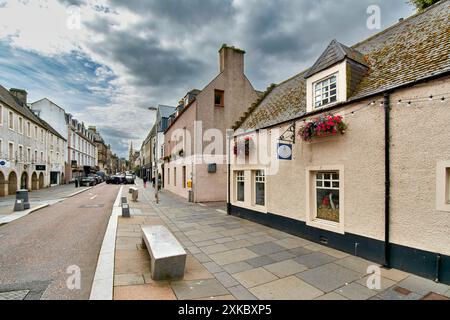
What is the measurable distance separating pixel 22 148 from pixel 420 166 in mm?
31006

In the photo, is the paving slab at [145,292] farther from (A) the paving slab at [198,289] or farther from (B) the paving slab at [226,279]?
(B) the paving slab at [226,279]

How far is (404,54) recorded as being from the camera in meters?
6.30

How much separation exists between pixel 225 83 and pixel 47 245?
48.0 feet

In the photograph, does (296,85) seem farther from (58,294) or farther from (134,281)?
(58,294)

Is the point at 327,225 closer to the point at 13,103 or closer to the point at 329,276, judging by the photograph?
the point at 329,276

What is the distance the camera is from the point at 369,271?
5062 mm

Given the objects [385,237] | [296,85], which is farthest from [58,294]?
[296,85]

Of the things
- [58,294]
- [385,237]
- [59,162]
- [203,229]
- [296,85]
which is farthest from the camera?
[59,162]

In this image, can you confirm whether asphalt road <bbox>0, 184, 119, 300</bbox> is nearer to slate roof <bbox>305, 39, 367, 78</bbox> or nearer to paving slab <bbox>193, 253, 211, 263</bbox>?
paving slab <bbox>193, 253, 211, 263</bbox>

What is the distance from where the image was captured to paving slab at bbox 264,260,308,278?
497 cm

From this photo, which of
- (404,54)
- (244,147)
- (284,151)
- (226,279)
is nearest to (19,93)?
(244,147)

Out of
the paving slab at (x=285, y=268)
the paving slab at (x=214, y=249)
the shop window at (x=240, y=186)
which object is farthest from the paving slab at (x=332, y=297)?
the shop window at (x=240, y=186)

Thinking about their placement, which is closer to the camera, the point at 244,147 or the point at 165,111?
the point at 244,147

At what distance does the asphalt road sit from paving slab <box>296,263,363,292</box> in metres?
4.39
